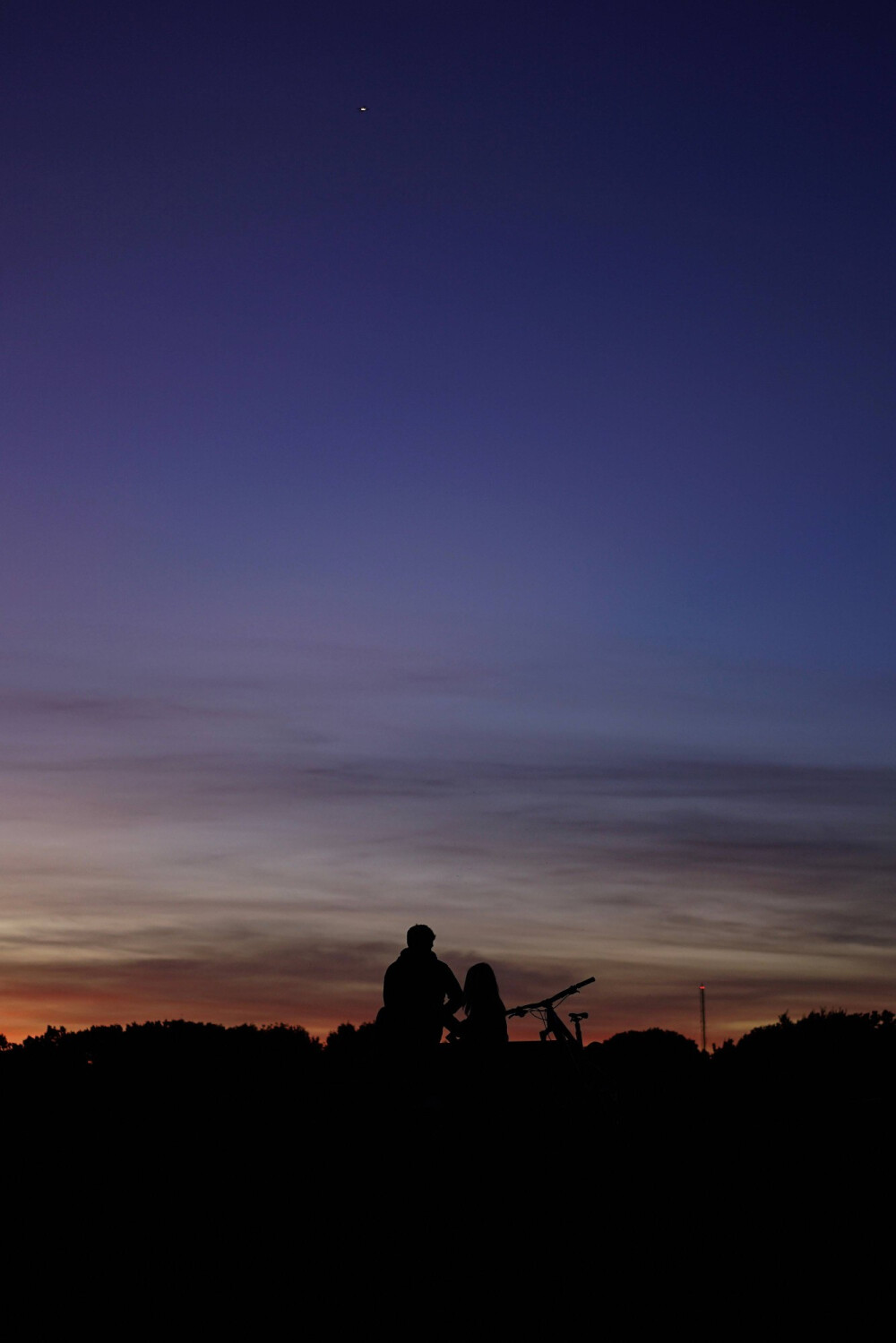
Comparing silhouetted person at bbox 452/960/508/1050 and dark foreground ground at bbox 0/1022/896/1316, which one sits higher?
silhouetted person at bbox 452/960/508/1050

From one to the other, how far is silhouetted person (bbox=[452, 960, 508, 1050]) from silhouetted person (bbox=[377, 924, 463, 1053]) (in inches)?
8.6

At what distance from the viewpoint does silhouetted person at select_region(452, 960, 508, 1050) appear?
11.7m

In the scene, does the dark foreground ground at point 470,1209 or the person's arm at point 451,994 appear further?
the person's arm at point 451,994

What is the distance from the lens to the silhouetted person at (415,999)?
37.5ft

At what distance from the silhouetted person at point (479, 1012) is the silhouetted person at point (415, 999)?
22 cm

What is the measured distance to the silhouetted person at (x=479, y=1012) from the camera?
1174 centimetres

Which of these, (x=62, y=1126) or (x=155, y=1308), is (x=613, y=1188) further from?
(x=62, y=1126)

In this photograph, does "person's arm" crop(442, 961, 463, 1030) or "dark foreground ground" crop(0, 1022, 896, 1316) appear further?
"person's arm" crop(442, 961, 463, 1030)

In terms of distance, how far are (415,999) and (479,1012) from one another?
662 millimetres

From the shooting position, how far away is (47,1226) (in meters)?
11.8

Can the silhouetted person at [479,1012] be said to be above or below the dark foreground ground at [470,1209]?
above

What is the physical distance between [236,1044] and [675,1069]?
32.8ft

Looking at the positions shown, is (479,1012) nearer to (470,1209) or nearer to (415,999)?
(415,999)

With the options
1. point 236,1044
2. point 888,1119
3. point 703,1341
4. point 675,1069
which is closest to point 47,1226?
point 703,1341
